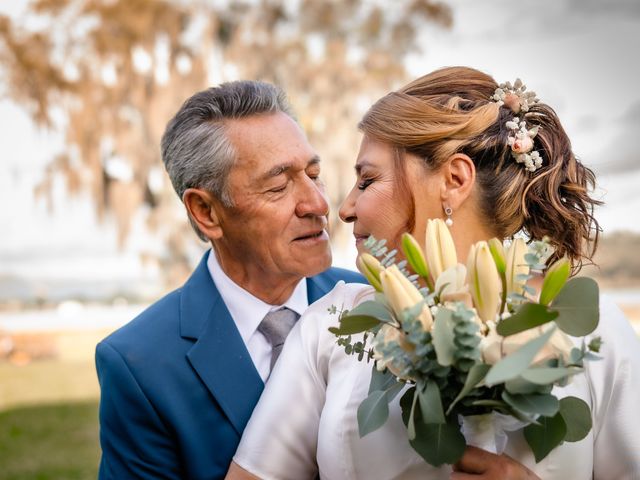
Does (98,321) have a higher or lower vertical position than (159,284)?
lower

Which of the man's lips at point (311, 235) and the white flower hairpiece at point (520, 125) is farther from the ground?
the white flower hairpiece at point (520, 125)

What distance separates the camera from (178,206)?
15.2m

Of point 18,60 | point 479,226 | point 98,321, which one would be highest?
point 18,60

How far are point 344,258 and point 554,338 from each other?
41.3 feet

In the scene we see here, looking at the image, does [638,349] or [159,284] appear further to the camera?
[159,284]

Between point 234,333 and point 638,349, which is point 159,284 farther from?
point 638,349

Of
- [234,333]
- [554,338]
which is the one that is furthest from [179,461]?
[554,338]

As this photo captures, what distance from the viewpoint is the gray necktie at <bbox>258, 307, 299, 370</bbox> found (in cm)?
321

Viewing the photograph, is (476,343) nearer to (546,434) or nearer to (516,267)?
(516,267)

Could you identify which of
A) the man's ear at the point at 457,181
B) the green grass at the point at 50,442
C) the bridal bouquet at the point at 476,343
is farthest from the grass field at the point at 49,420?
the bridal bouquet at the point at 476,343

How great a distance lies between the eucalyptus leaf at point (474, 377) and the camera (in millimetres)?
1836

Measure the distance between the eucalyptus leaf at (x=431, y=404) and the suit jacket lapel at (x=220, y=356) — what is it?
1.16m

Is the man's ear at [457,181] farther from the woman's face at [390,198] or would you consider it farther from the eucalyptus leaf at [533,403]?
the eucalyptus leaf at [533,403]

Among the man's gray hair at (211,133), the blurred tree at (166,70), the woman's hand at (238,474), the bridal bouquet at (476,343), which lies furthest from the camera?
the blurred tree at (166,70)
